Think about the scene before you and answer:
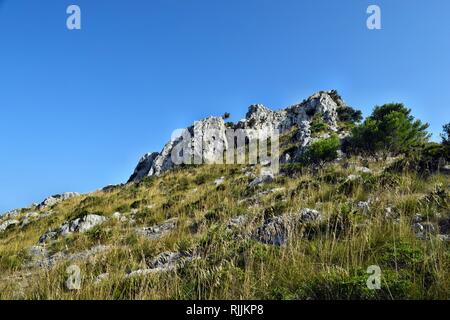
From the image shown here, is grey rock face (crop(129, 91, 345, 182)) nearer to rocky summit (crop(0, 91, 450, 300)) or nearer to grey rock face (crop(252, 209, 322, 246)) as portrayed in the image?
rocky summit (crop(0, 91, 450, 300))

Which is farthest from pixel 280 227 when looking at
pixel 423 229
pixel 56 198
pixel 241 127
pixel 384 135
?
pixel 241 127

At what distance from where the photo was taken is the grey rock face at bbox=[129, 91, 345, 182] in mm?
33938

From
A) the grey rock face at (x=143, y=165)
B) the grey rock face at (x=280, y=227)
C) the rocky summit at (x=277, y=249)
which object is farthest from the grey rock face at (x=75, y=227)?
the grey rock face at (x=143, y=165)

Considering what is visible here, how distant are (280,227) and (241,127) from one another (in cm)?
3771

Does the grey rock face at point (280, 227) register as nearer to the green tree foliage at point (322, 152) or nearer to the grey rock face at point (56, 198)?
the green tree foliage at point (322, 152)

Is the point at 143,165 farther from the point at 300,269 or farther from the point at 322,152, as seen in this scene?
the point at 300,269

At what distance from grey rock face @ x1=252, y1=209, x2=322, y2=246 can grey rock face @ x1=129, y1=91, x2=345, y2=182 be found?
893 inches

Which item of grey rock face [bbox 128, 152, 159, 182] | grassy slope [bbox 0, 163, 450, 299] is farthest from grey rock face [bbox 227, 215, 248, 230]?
grey rock face [bbox 128, 152, 159, 182]

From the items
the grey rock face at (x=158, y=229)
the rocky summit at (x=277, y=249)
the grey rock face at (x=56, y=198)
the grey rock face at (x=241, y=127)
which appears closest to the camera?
the rocky summit at (x=277, y=249)

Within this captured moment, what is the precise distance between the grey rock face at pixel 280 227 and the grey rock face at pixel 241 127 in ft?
74.5

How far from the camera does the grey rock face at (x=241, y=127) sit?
33938 millimetres

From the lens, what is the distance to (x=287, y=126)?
144 feet
